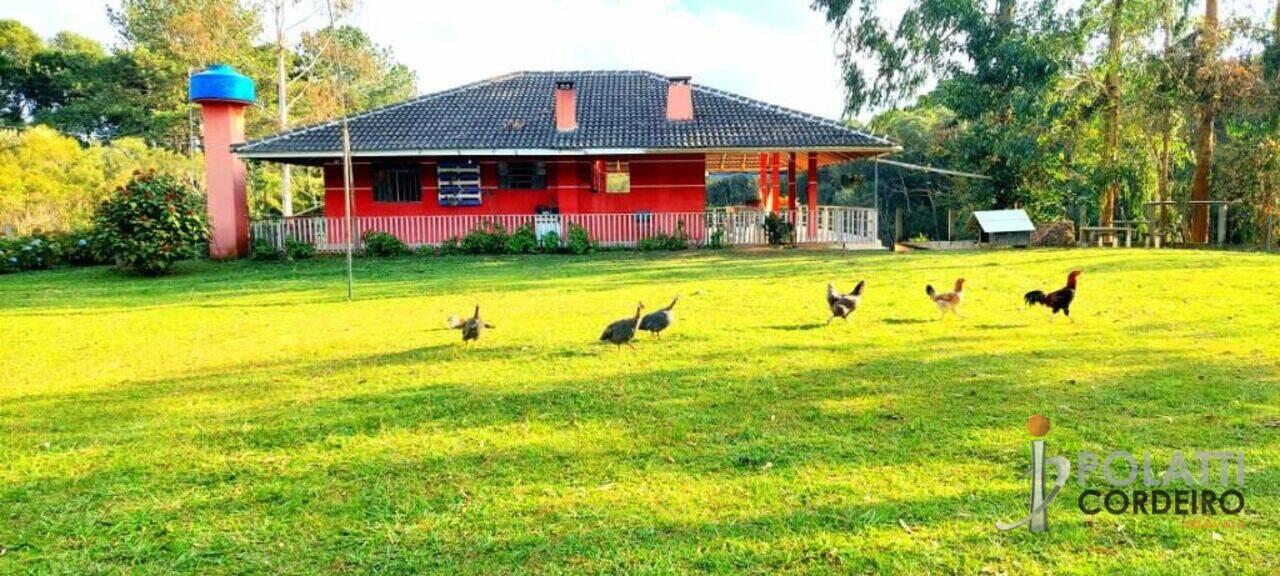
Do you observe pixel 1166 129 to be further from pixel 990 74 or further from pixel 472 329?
pixel 472 329

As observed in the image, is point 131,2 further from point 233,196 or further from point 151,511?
point 151,511

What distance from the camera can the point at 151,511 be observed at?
3.36m

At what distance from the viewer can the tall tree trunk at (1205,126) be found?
18.4 meters

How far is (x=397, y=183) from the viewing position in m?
19.7

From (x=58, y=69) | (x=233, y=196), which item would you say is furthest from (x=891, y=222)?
(x=58, y=69)

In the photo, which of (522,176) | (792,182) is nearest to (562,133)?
(522,176)

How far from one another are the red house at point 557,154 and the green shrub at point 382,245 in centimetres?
72

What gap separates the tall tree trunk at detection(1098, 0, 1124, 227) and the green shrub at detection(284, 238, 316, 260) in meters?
19.7

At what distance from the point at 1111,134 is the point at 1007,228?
15.8 ft

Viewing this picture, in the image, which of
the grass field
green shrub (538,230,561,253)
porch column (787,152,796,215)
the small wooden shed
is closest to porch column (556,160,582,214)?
green shrub (538,230,561,253)

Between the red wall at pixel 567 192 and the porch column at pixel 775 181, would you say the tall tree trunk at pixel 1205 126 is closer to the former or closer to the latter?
the porch column at pixel 775 181

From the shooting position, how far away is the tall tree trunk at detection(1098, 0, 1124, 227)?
741 inches

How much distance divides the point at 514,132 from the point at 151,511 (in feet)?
54.1

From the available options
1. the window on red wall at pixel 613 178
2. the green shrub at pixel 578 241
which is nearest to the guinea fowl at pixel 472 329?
the green shrub at pixel 578 241
